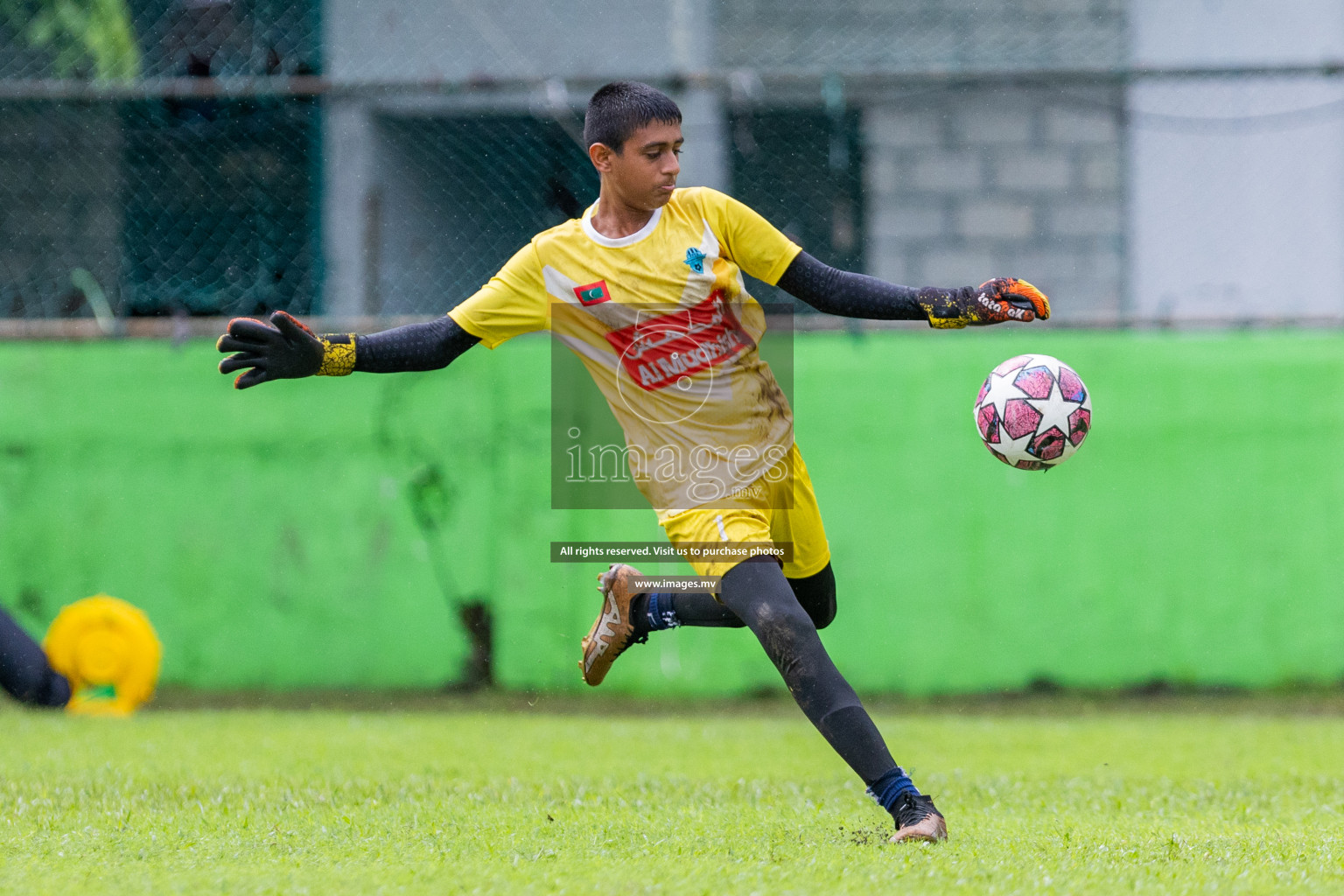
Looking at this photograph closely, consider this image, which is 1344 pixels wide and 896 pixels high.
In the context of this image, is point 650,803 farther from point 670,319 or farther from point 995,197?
point 995,197

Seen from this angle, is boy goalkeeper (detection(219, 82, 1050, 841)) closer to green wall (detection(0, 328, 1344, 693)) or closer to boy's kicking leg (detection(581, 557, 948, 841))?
boy's kicking leg (detection(581, 557, 948, 841))

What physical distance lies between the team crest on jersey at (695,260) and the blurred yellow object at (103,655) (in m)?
4.94

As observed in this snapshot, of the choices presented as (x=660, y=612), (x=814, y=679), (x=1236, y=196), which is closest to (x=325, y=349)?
(x=660, y=612)

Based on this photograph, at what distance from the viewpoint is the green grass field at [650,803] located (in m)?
3.37

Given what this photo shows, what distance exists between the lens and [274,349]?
407 cm

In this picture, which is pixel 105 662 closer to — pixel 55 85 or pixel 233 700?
pixel 233 700

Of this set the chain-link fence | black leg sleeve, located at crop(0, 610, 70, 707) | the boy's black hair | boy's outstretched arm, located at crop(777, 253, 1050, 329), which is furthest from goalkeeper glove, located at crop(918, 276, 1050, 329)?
black leg sleeve, located at crop(0, 610, 70, 707)

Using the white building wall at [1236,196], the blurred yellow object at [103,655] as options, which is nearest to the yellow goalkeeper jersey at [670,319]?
the blurred yellow object at [103,655]

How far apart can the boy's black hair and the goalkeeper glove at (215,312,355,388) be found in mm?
1050

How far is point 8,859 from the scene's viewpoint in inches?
143

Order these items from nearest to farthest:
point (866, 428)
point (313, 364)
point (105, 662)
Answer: point (313, 364) → point (105, 662) → point (866, 428)

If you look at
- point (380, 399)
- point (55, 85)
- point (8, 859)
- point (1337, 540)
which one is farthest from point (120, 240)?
point (1337, 540)

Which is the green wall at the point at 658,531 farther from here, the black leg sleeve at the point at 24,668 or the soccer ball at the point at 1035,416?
the soccer ball at the point at 1035,416

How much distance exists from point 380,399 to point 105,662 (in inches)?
85.0
